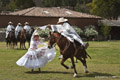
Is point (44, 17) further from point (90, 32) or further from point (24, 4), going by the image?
point (24, 4)

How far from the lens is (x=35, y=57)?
14.5 meters

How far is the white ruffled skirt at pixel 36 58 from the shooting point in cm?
1434

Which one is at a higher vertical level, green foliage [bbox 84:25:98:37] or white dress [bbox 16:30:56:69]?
white dress [bbox 16:30:56:69]

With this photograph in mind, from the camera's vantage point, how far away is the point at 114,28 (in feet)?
214

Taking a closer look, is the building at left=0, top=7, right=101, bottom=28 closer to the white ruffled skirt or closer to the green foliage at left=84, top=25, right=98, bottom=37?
the green foliage at left=84, top=25, right=98, bottom=37

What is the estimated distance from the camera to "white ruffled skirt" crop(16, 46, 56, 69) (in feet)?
47.1

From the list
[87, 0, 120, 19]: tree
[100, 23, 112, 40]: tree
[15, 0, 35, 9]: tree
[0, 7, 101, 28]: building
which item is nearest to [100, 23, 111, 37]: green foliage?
[100, 23, 112, 40]: tree

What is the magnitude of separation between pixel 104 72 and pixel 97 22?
154ft

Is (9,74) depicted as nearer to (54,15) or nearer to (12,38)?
(12,38)

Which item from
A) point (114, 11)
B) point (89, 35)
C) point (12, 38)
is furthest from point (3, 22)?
point (114, 11)

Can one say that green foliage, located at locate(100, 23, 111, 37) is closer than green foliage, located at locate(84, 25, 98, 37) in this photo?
No

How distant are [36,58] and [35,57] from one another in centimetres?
6

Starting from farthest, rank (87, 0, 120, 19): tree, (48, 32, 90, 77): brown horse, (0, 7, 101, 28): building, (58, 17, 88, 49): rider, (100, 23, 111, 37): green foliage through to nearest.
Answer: (87, 0, 120, 19): tree, (100, 23, 111, 37): green foliage, (0, 7, 101, 28): building, (58, 17, 88, 49): rider, (48, 32, 90, 77): brown horse

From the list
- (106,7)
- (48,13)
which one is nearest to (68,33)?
(48,13)
